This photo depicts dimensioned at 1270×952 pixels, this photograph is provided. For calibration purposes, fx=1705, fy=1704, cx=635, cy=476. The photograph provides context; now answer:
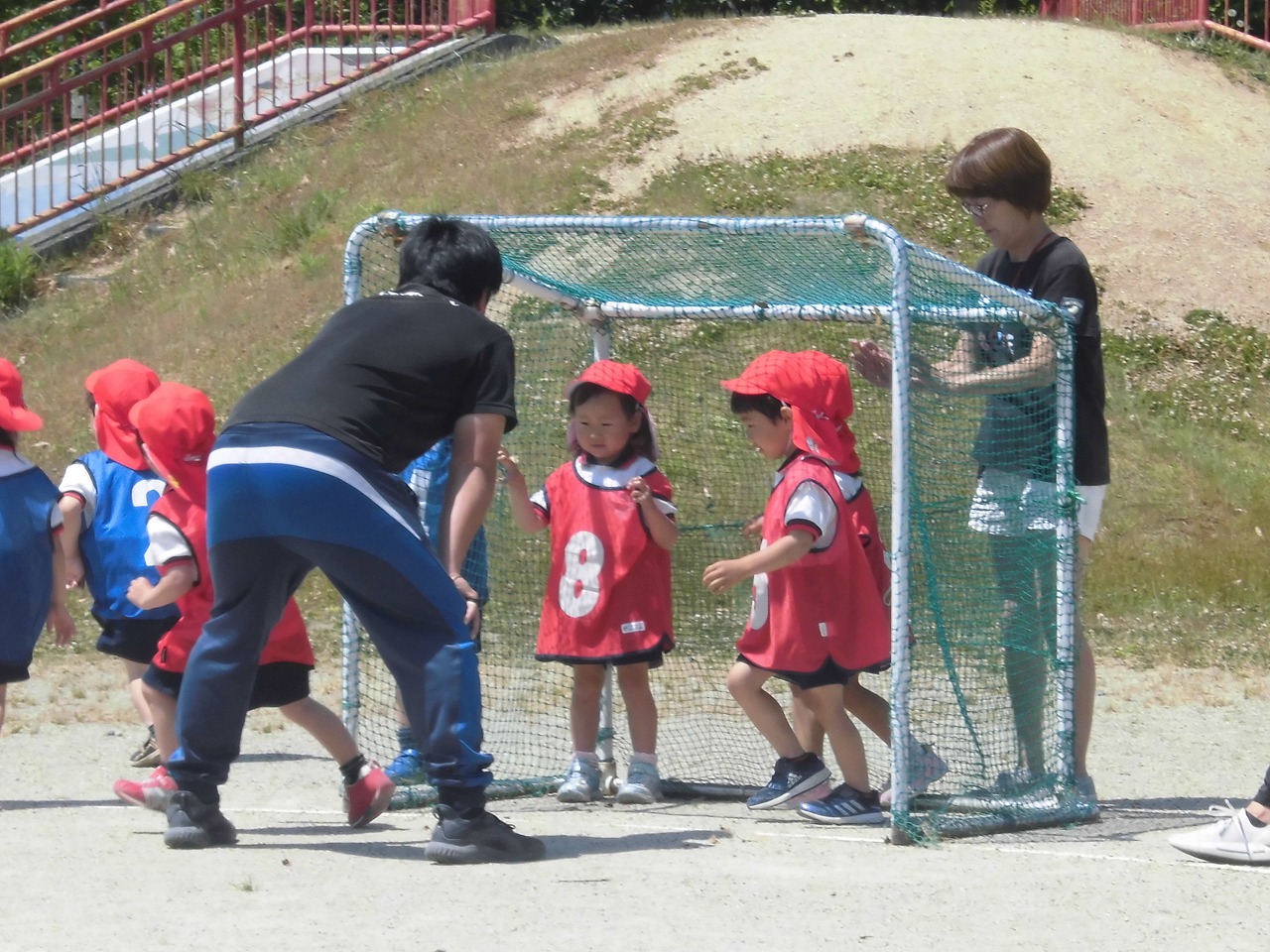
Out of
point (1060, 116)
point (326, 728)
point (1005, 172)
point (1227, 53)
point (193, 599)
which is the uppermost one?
point (1227, 53)

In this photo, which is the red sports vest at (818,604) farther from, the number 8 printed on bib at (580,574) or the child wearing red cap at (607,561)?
the number 8 printed on bib at (580,574)

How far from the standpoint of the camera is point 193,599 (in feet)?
16.4

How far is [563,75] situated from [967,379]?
37.1 ft

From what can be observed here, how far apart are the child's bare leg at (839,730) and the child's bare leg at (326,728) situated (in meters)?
1.34

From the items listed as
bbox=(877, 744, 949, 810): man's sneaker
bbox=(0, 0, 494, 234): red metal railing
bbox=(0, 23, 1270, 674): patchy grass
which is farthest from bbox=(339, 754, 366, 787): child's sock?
bbox=(0, 0, 494, 234): red metal railing

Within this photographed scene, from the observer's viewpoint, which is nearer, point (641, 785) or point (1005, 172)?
point (1005, 172)

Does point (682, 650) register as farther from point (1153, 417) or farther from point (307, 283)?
point (307, 283)

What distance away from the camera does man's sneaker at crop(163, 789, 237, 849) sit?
4.42m

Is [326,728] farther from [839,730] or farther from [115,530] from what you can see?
[839,730]

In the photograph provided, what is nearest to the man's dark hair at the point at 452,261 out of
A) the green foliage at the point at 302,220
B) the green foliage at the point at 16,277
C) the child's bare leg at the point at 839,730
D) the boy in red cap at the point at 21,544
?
the child's bare leg at the point at 839,730

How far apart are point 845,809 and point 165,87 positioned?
1278 cm

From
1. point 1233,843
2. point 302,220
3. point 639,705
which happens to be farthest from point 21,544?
point 302,220

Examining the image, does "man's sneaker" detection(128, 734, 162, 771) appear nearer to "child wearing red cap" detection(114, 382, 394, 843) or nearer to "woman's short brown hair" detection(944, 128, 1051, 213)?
"child wearing red cap" detection(114, 382, 394, 843)

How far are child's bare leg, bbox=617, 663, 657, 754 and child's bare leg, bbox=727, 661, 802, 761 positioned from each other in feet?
1.06
